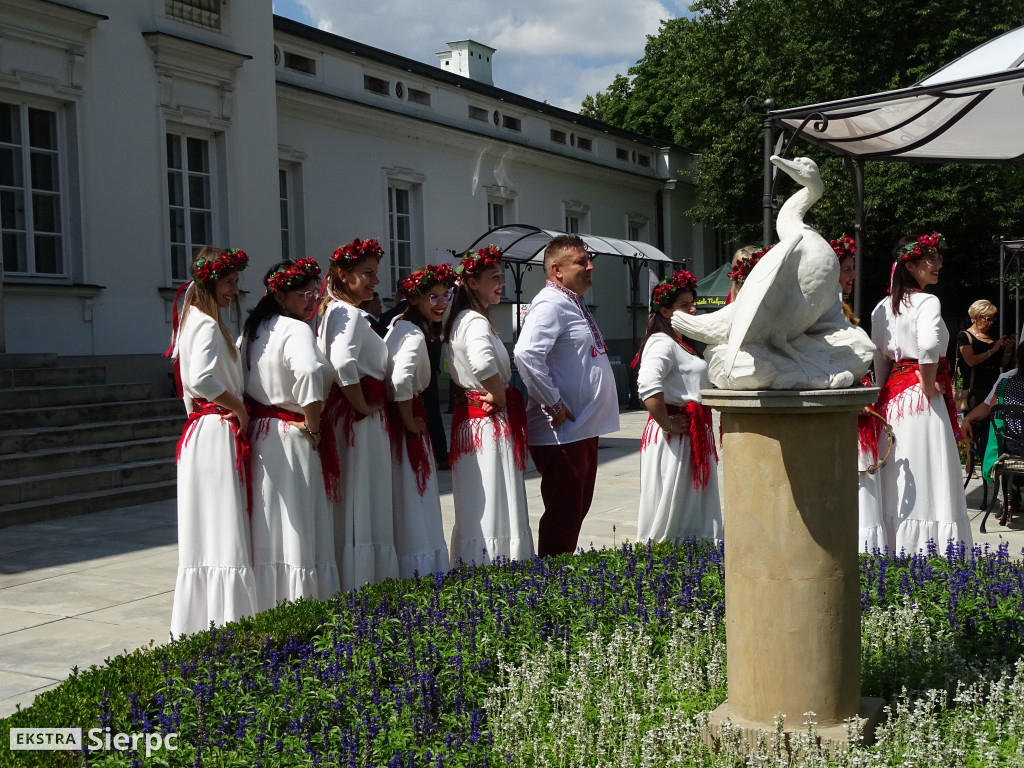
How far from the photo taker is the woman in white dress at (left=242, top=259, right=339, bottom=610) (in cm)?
559

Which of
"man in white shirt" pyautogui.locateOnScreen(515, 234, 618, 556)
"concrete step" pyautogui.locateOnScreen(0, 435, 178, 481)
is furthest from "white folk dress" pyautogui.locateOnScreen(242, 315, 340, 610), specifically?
"concrete step" pyautogui.locateOnScreen(0, 435, 178, 481)

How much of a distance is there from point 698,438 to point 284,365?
256 cm

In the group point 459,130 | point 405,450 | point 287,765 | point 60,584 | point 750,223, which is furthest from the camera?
point 750,223

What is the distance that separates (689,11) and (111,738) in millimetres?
28932

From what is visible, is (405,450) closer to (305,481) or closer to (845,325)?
(305,481)

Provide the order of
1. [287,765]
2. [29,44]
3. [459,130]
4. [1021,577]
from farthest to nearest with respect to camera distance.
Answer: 1. [459,130]
2. [29,44]
3. [1021,577]
4. [287,765]

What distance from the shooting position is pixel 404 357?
20.0 feet

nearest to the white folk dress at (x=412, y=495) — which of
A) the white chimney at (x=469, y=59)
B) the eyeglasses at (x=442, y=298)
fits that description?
the eyeglasses at (x=442, y=298)

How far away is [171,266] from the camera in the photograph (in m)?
14.7

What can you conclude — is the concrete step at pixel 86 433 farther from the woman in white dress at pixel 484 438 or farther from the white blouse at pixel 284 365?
the woman in white dress at pixel 484 438

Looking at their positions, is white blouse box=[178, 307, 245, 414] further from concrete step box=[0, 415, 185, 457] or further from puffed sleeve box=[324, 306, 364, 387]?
concrete step box=[0, 415, 185, 457]

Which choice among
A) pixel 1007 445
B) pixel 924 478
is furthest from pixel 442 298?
pixel 1007 445

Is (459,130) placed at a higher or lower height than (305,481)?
higher

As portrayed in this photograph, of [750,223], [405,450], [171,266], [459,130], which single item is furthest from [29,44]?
[750,223]
